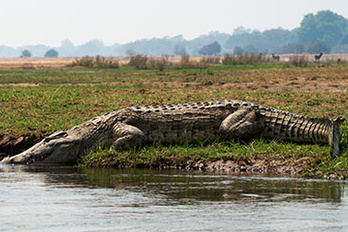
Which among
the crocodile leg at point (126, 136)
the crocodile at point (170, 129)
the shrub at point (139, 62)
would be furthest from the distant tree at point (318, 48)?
the crocodile leg at point (126, 136)

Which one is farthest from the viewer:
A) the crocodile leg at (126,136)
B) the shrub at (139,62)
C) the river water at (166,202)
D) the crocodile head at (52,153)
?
the shrub at (139,62)

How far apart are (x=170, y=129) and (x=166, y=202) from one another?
357 cm

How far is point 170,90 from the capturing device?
17.4 meters

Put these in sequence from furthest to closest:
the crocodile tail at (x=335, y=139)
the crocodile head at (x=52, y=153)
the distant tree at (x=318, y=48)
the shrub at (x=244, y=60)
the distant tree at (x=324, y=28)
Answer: the distant tree at (x=324, y=28) < the distant tree at (x=318, y=48) < the shrub at (x=244, y=60) < the crocodile head at (x=52, y=153) < the crocodile tail at (x=335, y=139)

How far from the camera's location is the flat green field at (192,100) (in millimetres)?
9758

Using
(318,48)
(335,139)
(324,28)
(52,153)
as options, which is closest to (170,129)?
(52,153)

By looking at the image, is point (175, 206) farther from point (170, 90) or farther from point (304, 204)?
point (170, 90)

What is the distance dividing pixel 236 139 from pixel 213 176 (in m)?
1.61

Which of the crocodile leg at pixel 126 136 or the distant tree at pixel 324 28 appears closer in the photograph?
the crocodile leg at pixel 126 136

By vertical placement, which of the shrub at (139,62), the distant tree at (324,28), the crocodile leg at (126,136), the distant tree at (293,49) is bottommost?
the distant tree at (293,49)

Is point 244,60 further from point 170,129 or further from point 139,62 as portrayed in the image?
point 170,129

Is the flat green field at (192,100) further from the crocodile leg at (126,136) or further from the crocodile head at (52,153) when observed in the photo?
the crocodile head at (52,153)

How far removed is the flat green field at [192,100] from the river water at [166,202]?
2.04 ft

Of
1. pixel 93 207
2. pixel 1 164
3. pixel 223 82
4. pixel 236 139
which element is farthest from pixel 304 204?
pixel 223 82
